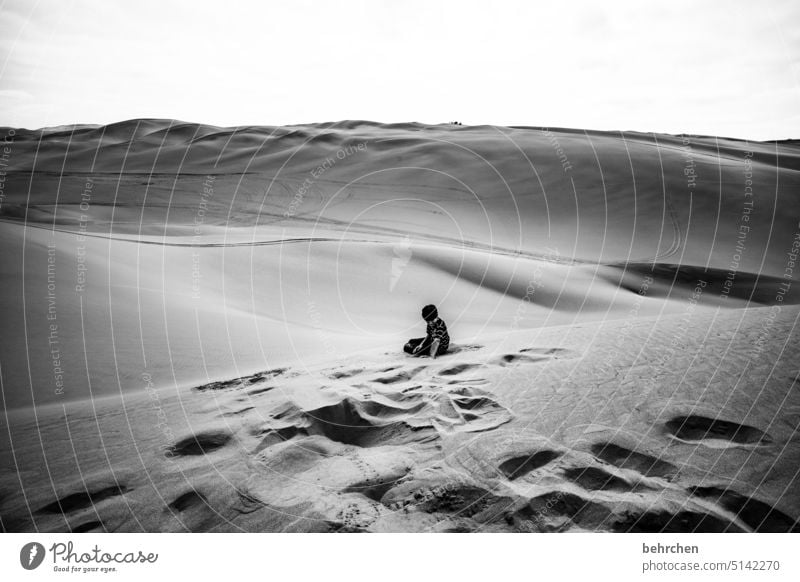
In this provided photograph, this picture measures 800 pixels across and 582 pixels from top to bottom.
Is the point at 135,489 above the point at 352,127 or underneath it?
underneath

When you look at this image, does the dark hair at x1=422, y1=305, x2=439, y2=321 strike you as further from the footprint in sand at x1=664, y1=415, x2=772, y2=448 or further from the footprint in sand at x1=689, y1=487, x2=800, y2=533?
the footprint in sand at x1=689, y1=487, x2=800, y2=533

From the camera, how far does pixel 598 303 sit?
28.6ft

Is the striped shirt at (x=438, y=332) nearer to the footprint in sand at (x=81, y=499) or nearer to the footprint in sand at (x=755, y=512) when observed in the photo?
the footprint in sand at (x=755, y=512)

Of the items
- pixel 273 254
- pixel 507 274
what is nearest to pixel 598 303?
pixel 507 274

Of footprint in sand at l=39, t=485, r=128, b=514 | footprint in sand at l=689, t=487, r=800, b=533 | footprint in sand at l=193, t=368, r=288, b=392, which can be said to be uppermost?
footprint in sand at l=689, t=487, r=800, b=533

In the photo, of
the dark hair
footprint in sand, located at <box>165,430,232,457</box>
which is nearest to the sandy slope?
footprint in sand, located at <box>165,430,232,457</box>

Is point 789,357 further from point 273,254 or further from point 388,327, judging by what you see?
point 273,254

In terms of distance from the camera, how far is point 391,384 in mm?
4492

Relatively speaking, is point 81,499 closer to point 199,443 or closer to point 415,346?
point 199,443

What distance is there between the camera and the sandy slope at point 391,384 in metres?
3.16

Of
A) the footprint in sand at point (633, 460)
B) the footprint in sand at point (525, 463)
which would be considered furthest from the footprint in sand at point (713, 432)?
the footprint in sand at point (525, 463)

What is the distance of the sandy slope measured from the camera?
10.4 ft

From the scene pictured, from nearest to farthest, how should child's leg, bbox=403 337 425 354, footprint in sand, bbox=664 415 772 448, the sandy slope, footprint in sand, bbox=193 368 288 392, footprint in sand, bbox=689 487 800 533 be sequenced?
footprint in sand, bbox=689 487 800 533
the sandy slope
footprint in sand, bbox=664 415 772 448
footprint in sand, bbox=193 368 288 392
child's leg, bbox=403 337 425 354

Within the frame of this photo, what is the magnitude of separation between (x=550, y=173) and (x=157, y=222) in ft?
36.6
